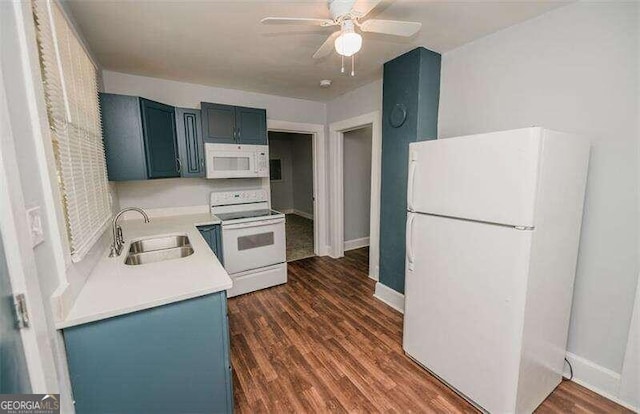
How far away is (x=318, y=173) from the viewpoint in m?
4.05

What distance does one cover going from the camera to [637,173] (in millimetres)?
1507

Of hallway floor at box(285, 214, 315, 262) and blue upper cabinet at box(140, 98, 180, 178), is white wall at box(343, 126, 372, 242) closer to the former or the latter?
A: hallway floor at box(285, 214, 315, 262)

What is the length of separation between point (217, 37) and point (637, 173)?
9.53ft

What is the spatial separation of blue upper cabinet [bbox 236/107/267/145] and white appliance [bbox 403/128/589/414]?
205 centimetres

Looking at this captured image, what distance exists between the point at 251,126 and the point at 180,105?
0.84 m

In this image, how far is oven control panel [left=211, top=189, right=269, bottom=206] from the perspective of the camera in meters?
3.28

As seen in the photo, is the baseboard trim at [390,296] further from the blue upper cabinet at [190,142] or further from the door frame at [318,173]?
the blue upper cabinet at [190,142]

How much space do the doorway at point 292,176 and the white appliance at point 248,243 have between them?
3.12 metres

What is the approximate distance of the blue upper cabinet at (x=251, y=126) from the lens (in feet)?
10.2

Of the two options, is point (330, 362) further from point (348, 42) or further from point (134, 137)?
point (134, 137)

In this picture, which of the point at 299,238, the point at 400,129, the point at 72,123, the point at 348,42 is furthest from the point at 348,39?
the point at 299,238

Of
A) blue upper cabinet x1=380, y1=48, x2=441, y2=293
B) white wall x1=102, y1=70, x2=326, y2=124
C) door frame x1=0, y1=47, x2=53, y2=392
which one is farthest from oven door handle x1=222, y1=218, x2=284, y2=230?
door frame x1=0, y1=47, x2=53, y2=392

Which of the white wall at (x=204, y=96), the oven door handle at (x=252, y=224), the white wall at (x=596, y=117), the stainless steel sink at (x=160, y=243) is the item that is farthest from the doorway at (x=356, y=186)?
the stainless steel sink at (x=160, y=243)

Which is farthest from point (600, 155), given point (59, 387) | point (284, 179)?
point (284, 179)
